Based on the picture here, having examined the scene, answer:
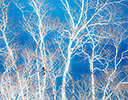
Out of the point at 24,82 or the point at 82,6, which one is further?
the point at 24,82

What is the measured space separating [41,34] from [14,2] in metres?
2.99

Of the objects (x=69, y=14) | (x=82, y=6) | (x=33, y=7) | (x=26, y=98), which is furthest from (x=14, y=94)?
(x=82, y=6)

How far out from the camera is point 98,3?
6.68 m

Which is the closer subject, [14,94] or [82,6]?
[82,6]

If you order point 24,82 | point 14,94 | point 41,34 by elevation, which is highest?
point 41,34

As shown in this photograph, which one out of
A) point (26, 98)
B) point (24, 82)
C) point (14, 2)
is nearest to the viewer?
point (14, 2)

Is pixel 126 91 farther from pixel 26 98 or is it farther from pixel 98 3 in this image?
pixel 26 98

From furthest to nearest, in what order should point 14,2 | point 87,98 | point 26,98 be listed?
1. point 87,98
2. point 26,98
3. point 14,2

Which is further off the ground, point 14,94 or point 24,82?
point 24,82

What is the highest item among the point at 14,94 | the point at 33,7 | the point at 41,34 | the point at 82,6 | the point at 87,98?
the point at 33,7

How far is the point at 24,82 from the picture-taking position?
29.5 feet

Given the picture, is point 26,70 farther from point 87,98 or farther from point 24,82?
point 87,98

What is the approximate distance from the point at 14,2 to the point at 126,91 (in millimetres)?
12851

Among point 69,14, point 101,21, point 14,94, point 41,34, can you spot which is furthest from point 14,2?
point 14,94
